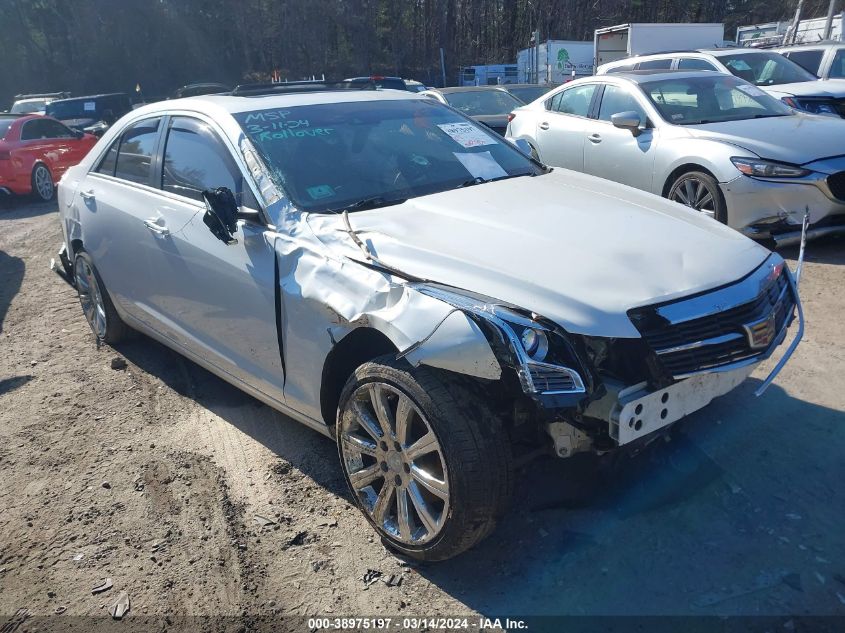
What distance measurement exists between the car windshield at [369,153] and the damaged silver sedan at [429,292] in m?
0.01

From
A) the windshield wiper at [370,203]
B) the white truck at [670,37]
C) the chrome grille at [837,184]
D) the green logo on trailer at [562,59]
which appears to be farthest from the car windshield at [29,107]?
the chrome grille at [837,184]

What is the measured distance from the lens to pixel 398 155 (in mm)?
3824

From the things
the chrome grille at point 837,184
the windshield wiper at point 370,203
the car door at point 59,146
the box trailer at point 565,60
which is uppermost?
the windshield wiper at point 370,203

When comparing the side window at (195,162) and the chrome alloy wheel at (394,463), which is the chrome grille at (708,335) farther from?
the side window at (195,162)

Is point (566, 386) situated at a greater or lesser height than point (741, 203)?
greater

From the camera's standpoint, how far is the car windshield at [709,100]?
23.0ft

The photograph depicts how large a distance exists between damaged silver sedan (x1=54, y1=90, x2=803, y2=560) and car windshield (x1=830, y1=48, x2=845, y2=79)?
403 inches

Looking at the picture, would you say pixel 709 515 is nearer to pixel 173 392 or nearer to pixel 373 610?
pixel 373 610

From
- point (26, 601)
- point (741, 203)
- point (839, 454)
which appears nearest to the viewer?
point (26, 601)

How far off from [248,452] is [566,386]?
210cm

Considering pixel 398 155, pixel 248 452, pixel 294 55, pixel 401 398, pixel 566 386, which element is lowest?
pixel 294 55

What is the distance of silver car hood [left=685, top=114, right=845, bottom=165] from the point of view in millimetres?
6066

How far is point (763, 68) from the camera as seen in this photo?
10625mm

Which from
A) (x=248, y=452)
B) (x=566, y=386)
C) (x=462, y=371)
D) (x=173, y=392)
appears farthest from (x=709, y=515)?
(x=173, y=392)
